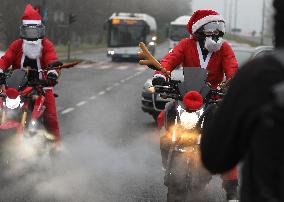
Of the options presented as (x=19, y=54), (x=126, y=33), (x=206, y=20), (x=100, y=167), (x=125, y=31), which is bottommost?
(x=126, y=33)

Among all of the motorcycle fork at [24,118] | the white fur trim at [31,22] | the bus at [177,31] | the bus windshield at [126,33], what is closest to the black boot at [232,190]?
the motorcycle fork at [24,118]

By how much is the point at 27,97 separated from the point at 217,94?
7.30 ft

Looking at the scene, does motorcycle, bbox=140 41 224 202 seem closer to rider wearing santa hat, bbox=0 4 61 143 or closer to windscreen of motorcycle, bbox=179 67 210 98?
windscreen of motorcycle, bbox=179 67 210 98

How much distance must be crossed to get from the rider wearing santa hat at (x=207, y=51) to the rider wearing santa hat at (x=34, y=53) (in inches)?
63.5

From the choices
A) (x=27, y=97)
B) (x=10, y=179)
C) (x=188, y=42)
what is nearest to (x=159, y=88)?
(x=188, y=42)

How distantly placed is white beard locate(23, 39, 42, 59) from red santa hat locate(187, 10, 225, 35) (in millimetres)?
A: 1915

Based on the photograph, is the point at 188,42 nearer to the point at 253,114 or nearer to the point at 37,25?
the point at 37,25

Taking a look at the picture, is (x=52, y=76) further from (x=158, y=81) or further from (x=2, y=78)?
(x=158, y=81)

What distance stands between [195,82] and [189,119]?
0.97 feet

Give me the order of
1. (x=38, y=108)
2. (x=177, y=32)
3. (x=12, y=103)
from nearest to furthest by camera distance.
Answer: (x=12, y=103), (x=38, y=108), (x=177, y=32)

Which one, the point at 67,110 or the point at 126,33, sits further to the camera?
the point at 126,33

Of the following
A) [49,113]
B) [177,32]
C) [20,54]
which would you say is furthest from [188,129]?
[177,32]

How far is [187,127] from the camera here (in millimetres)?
4820

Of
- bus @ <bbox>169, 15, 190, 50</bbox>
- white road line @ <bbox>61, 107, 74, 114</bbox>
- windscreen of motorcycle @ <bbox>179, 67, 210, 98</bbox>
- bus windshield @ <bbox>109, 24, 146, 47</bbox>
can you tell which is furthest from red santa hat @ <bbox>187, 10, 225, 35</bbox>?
bus @ <bbox>169, 15, 190, 50</bbox>
